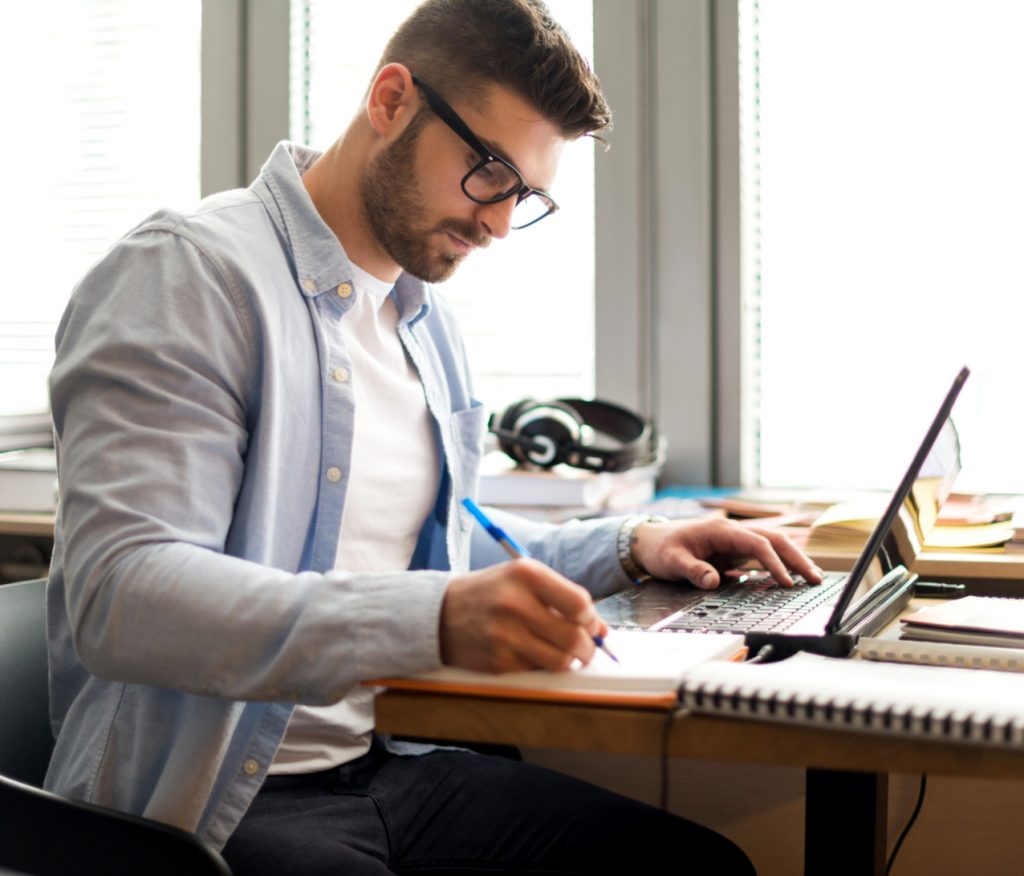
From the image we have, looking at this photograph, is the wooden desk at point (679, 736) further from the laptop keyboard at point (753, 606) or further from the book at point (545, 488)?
the book at point (545, 488)

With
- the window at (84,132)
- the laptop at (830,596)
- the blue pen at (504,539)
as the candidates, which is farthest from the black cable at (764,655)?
the window at (84,132)

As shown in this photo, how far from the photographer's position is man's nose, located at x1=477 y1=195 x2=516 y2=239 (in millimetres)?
1291

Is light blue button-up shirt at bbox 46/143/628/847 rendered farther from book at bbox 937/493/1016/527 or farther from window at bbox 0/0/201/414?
window at bbox 0/0/201/414

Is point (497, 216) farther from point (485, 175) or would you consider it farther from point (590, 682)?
point (590, 682)

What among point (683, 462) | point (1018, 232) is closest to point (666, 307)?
point (683, 462)

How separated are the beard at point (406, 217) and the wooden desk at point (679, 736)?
0.62 m

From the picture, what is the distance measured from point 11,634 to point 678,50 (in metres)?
1.61

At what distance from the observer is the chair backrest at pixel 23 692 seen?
3.62ft

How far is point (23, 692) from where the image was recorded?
113cm

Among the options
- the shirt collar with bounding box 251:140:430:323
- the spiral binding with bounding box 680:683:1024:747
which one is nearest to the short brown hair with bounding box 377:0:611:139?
the shirt collar with bounding box 251:140:430:323

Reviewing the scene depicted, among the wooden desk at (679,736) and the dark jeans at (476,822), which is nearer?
the wooden desk at (679,736)

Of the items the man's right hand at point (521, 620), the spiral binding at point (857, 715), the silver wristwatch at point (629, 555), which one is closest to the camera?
the spiral binding at point (857, 715)

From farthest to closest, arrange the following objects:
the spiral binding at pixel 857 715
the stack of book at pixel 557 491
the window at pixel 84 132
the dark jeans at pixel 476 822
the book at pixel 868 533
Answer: the window at pixel 84 132 → the stack of book at pixel 557 491 → the book at pixel 868 533 → the dark jeans at pixel 476 822 → the spiral binding at pixel 857 715

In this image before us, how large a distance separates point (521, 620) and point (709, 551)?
0.54 metres
